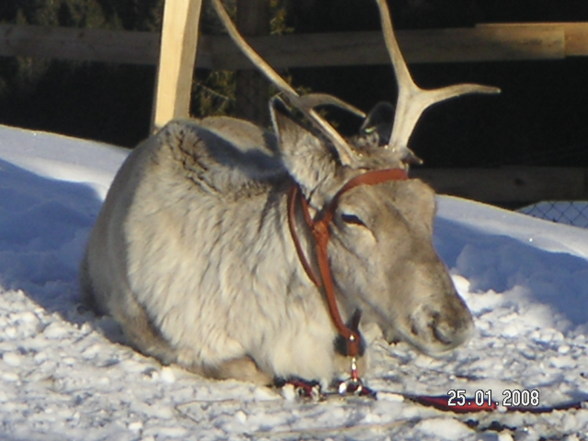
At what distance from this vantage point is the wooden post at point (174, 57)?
6.23m

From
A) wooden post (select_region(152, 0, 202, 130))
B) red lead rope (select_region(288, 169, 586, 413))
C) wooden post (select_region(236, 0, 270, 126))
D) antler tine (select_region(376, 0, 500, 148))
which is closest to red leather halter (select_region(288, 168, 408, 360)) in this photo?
red lead rope (select_region(288, 169, 586, 413))

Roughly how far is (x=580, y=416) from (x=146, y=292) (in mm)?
1434

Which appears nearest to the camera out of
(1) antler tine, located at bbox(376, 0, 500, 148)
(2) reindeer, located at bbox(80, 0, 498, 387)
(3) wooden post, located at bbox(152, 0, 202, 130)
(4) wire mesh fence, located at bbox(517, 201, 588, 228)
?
(2) reindeer, located at bbox(80, 0, 498, 387)

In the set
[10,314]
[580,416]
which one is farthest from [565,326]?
[10,314]

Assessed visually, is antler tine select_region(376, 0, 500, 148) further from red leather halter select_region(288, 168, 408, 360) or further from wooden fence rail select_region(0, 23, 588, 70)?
wooden fence rail select_region(0, 23, 588, 70)

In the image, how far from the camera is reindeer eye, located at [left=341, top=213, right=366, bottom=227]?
4.01m

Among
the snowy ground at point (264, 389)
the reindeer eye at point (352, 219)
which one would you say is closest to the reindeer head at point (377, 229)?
the reindeer eye at point (352, 219)

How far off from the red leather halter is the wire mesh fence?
5.61m

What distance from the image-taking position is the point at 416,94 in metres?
4.34

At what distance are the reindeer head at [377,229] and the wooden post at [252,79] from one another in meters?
5.38

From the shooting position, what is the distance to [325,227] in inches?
160

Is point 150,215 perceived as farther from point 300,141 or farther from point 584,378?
point 584,378

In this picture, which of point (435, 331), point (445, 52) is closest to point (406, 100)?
point (435, 331)
